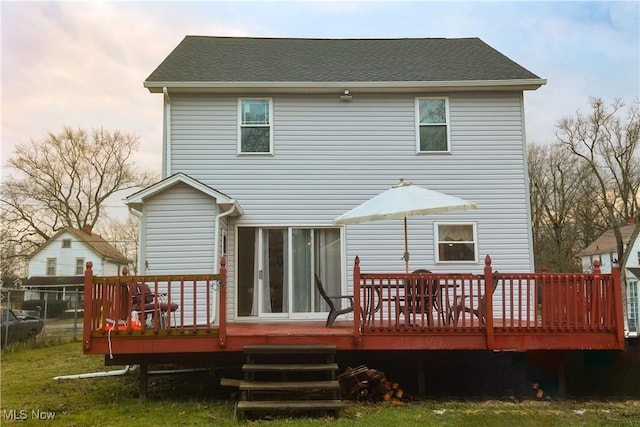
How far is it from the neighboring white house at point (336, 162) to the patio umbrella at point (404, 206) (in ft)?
7.62

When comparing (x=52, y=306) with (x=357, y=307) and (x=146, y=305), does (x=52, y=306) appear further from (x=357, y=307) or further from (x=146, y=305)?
(x=357, y=307)

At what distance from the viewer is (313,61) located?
36.9 ft

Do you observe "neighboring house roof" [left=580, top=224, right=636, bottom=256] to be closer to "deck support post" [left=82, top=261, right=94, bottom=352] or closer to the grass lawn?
the grass lawn

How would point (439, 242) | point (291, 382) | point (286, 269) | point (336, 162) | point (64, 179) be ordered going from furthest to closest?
point (64, 179) → point (336, 162) → point (439, 242) → point (286, 269) → point (291, 382)

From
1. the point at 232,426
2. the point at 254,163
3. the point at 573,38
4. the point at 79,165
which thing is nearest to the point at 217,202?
the point at 254,163

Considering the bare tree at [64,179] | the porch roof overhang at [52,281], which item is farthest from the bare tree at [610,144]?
the porch roof overhang at [52,281]

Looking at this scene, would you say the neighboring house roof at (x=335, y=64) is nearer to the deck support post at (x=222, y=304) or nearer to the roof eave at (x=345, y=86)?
the roof eave at (x=345, y=86)

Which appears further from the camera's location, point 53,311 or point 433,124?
point 53,311

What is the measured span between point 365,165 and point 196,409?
5371 millimetres

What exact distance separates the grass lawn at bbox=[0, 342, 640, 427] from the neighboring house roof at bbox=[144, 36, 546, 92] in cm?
536

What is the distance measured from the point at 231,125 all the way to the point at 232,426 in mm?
5857

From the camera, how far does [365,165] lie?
32.7 ft

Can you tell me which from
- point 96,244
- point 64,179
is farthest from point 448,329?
point 96,244

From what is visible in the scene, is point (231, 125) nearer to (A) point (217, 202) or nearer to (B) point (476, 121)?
(A) point (217, 202)
